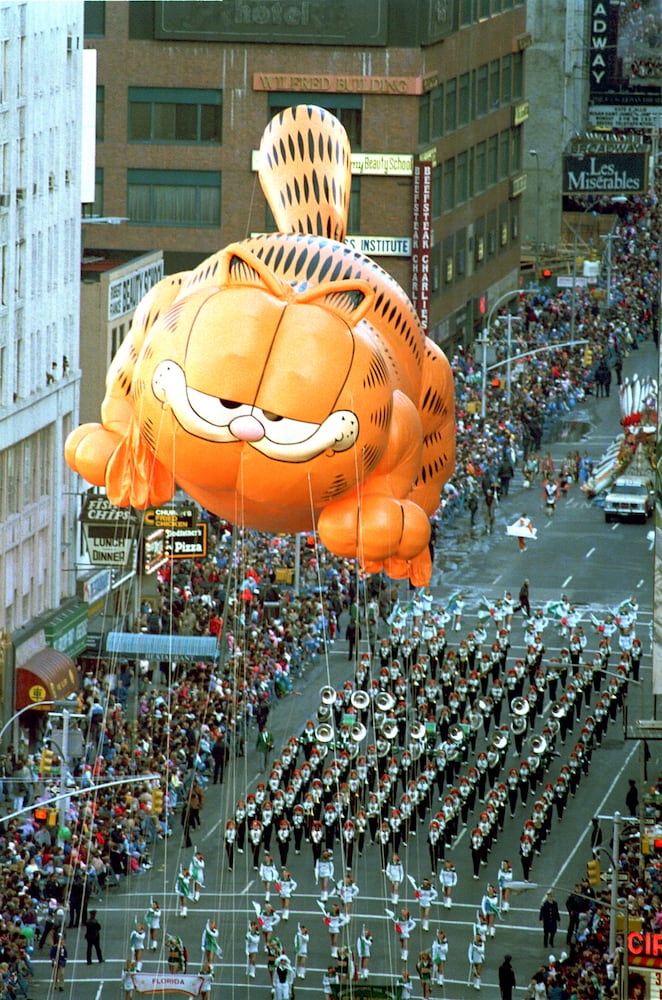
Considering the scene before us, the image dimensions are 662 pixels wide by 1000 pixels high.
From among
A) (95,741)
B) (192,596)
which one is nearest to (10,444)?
(192,596)

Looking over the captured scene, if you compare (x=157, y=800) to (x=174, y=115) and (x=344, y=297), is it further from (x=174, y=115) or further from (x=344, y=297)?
(x=174, y=115)

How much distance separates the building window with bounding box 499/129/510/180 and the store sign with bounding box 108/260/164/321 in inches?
1595

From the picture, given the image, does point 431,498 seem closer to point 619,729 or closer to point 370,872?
point 370,872

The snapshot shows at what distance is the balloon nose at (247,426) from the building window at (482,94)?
3606 inches

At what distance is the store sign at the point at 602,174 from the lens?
12338cm

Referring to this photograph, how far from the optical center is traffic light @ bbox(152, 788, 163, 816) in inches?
2216

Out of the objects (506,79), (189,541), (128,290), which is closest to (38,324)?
(128,290)

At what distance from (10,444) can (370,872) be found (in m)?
18.3

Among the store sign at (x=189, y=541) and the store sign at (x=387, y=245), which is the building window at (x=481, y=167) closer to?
the store sign at (x=387, y=245)

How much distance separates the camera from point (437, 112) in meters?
110

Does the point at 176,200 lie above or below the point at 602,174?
below

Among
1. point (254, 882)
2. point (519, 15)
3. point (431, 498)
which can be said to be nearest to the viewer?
point (431, 498)

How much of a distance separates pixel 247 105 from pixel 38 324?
118 ft

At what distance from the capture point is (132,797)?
2210 inches
